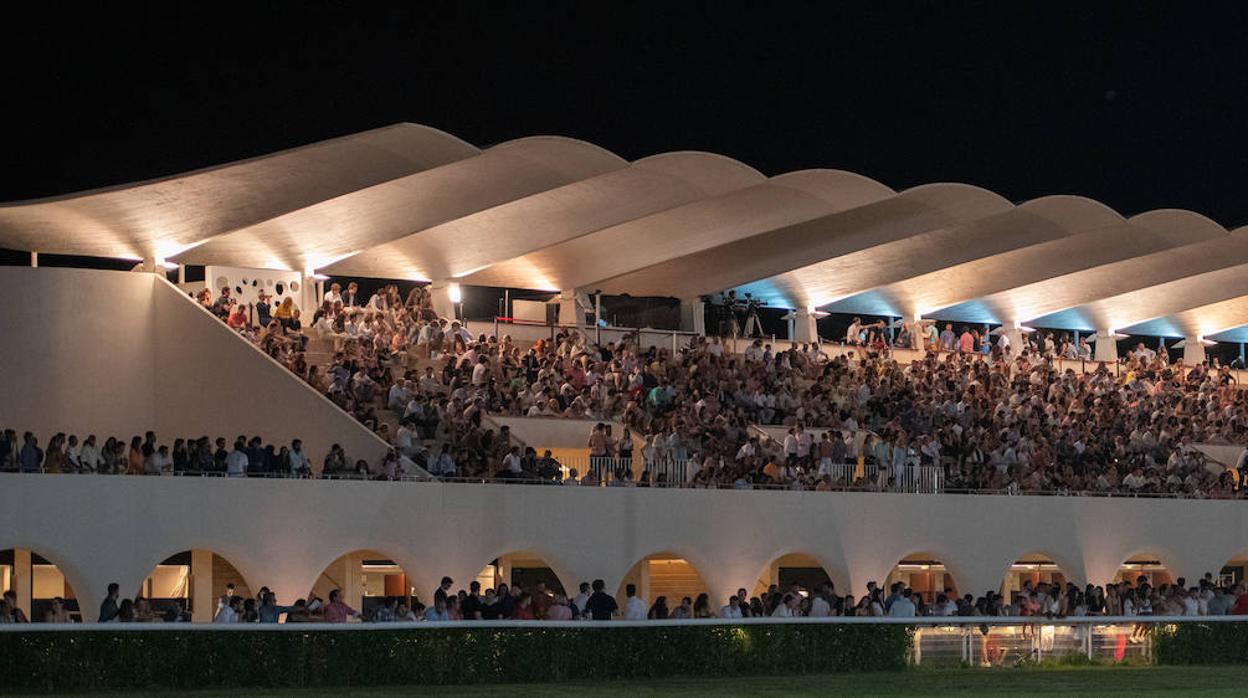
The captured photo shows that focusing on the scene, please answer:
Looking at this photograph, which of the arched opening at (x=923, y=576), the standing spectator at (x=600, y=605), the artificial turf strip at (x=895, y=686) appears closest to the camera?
the artificial turf strip at (x=895, y=686)

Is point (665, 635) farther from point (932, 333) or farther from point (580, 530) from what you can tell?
point (932, 333)

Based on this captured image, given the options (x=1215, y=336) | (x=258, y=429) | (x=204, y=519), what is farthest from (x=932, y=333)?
(x=204, y=519)

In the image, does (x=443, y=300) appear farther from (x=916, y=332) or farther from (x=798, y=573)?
(x=916, y=332)

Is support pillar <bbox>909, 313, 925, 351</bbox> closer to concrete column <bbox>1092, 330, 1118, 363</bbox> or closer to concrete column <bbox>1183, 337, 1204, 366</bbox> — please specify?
concrete column <bbox>1092, 330, 1118, 363</bbox>

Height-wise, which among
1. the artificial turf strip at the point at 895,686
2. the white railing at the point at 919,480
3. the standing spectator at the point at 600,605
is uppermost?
the white railing at the point at 919,480

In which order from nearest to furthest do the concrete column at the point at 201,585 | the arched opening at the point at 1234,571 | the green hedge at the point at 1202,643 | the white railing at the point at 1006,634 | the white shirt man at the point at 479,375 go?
the white railing at the point at 1006,634
the green hedge at the point at 1202,643
the concrete column at the point at 201,585
the white shirt man at the point at 479,375
the arched opening at the point at 1234,571

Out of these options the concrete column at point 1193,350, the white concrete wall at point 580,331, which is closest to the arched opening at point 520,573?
the white concrete wall at point 580,331

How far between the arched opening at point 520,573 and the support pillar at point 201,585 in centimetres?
394

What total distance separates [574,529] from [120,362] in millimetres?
7708

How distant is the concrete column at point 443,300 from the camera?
36.7 meters

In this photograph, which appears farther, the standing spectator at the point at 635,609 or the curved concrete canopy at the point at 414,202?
the curved concrete canopy at the point at 414,202

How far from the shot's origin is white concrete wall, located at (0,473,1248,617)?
84.9 ft

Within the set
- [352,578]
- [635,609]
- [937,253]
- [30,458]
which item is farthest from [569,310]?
[30,458]

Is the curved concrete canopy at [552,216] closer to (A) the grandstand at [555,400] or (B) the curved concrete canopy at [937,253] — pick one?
(A) the grandstand at [555,400]
